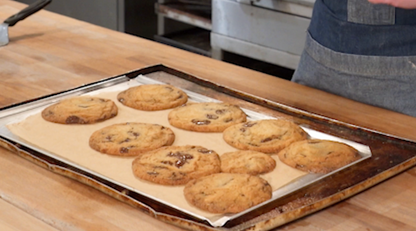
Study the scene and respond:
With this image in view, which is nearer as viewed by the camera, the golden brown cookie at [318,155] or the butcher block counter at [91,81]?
the butcher block counter at [91,81]

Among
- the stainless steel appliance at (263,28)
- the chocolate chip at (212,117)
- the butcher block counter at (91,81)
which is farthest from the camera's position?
the stainless steel appliance at (263,28)

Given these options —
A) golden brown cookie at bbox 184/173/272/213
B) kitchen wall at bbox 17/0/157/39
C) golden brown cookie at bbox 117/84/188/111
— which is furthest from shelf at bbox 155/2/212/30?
golden brown cookie at bbox 184/173/272/213

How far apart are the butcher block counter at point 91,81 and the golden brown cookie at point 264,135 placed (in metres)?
0.12

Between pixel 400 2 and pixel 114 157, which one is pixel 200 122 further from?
pixel 400 2

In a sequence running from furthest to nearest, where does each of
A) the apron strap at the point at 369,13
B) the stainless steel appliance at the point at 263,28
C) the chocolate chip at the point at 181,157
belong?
the stainless steel appliance at the point at 263,28, the apron strap at the point at 369,13, the chocolate chip at the point at 181,157

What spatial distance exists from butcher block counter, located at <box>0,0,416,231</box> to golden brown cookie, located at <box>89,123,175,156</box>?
12cm

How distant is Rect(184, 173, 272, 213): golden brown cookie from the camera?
90cm

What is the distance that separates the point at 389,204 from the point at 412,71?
691 mm

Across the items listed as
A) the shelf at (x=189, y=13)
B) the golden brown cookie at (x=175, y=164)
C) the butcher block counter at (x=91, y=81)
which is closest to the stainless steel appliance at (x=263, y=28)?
the shelf at (x=189, y=13)

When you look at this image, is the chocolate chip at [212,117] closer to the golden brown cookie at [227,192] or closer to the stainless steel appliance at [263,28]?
the golden brown cookie at [227,192]

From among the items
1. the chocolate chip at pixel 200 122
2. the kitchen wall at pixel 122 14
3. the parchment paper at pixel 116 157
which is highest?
the chocolate chip at pixel 200 122

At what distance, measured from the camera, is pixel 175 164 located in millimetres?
1033

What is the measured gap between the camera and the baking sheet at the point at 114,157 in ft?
3.15

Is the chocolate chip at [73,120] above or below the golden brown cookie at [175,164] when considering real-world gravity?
below
